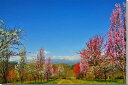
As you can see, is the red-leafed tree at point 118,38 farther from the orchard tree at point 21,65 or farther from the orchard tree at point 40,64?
the orchard tree at point 21,65

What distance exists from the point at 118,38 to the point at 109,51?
0.34 m

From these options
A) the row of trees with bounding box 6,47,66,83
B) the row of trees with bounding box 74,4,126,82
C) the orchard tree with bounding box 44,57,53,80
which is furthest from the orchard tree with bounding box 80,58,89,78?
the orchard tree with bounding box 44,57,53,80

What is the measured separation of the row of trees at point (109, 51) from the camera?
221 inches

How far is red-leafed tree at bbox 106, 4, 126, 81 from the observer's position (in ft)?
18.4

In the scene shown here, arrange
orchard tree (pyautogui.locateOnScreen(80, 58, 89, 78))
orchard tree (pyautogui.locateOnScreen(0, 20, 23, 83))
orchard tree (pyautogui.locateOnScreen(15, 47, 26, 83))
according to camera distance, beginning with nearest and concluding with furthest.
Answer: orchard tree (pyautogui.locateOnScreen(0, 20, 23, 83)) → orchard tree (pyautogui.locateOnScreen(15, 47, 26, 83)) → orchard tree (pyautogui.locateOnScreen(80, 58, 89, 78))

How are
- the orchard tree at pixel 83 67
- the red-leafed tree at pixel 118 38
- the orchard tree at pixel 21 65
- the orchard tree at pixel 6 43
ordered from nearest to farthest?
the orchard tree at pixel 6 43
the red-leafed tree at pixel 118 38
the orchard tree at pixel 21 65
the orchard tree at pixel 83 67

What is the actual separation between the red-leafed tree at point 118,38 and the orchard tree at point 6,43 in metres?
1.91

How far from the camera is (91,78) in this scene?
5.88 m

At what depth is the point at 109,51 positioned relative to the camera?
5758 mm

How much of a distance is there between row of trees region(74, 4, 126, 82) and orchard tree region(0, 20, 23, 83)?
141 centimetres

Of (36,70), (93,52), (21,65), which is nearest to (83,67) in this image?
(93,52)

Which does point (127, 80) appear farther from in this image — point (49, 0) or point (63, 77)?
point (49, 0)

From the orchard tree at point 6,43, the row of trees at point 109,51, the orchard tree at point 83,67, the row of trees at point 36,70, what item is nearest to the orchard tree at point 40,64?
the row of trees at point 36,70

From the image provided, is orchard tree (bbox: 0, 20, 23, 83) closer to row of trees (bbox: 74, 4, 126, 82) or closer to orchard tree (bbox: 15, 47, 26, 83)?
orchard tree (bbox: 15, 47, 26, 83)
